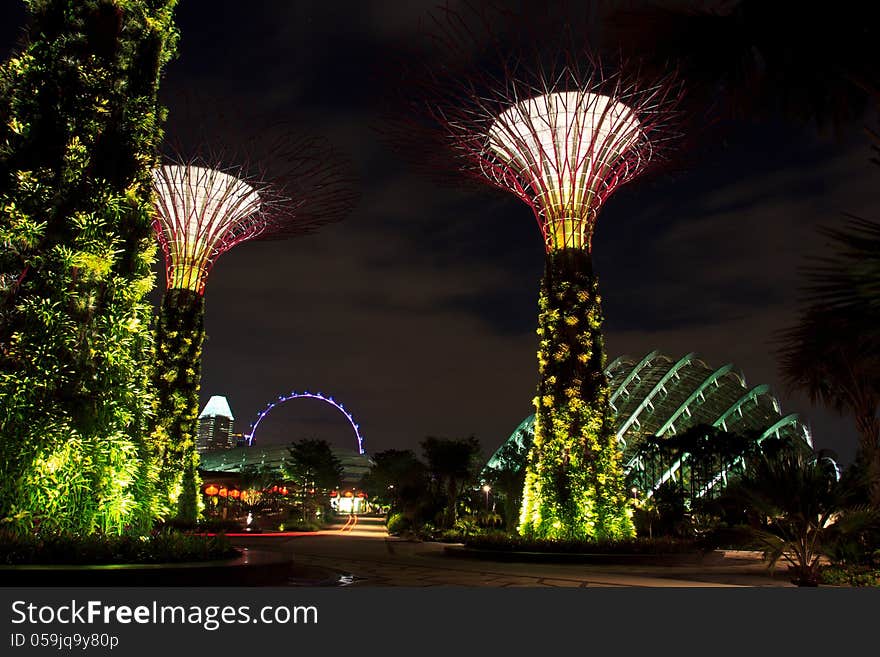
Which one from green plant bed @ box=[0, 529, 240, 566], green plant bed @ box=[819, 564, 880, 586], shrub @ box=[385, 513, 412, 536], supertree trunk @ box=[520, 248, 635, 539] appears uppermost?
supertree trunk @ box=[520, 248, 635, 539]

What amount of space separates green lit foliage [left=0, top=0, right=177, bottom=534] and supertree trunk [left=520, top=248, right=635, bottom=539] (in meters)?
11.9

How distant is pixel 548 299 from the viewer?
2180 cm

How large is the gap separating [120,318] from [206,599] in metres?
7.36

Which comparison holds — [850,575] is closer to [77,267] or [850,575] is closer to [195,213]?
[77,267]

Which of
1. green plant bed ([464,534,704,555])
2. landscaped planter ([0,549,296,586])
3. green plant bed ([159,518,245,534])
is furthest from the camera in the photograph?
green plant bed ([159,518,245,534])

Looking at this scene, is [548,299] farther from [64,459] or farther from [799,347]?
[799,347]

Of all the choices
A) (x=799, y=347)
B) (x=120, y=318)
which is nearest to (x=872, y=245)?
(x=799, y=347)

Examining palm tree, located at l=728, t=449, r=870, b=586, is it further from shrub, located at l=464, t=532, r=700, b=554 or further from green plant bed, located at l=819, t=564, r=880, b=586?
shrub, located at l=464, t=532, r=700, b=554

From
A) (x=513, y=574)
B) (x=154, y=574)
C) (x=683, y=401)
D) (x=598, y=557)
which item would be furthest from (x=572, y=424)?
(x=683, y=401)

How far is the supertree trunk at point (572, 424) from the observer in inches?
788

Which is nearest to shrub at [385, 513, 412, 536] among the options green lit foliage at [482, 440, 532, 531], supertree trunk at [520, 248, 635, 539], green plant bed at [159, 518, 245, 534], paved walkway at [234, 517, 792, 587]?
green lit foliage at [482, 440, 532, 531]

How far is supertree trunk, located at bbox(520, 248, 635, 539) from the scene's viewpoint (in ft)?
65.7

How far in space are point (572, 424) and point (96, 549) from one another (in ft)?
45.2

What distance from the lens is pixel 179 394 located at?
26719mm
